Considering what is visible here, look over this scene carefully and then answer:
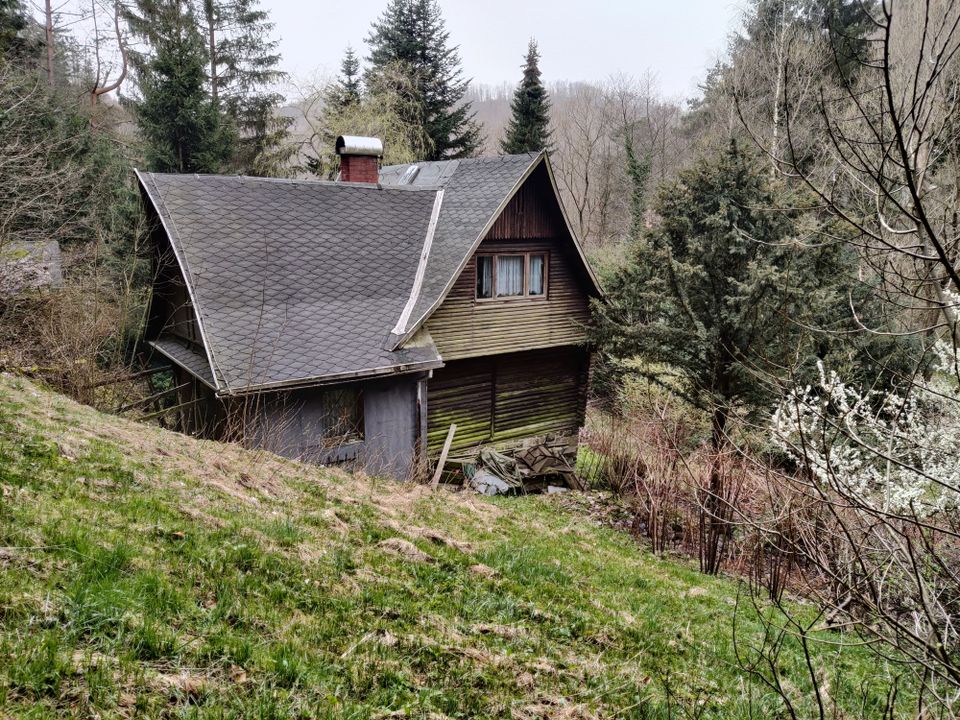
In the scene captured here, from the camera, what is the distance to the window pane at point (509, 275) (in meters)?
15.2

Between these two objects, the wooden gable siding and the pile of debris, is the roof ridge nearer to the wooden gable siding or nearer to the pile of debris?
the wooden gable siding

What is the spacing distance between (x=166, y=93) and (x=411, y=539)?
25.6m

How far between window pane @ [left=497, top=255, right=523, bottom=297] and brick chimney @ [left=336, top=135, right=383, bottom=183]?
4.21 meters

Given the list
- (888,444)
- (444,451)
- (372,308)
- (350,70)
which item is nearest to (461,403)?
(444,451)

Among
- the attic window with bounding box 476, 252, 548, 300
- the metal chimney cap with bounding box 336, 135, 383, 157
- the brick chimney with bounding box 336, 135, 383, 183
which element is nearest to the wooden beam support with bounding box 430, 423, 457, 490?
the attic window with bounding box 476, 252, 548, 300

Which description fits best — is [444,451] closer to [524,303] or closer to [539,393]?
[539,393]

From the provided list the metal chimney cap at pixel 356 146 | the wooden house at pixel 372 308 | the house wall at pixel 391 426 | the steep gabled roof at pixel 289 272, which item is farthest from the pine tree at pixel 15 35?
the house wall at pixel 391 426

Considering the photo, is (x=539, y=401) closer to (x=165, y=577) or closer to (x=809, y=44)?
(x=165, y=577)

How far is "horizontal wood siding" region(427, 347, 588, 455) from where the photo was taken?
14.9 metres

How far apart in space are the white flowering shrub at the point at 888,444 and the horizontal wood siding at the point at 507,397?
6.44 meters

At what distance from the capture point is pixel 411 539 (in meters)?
6.88

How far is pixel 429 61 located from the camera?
3547 cm

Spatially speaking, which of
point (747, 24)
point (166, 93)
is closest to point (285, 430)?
point (166, 93)

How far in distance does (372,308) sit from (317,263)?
5.18ft
